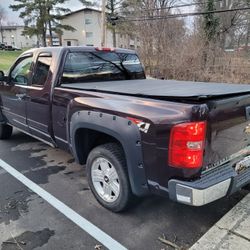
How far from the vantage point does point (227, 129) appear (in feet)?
8.86

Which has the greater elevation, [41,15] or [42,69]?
[41,15]

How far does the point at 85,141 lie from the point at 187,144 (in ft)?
5.03

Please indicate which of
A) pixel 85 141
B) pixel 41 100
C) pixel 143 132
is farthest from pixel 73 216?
pixel 41 100

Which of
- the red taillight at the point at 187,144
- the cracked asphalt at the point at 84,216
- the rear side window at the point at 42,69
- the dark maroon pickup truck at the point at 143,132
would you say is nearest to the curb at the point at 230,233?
the cracked asphalt at the point at 84,216

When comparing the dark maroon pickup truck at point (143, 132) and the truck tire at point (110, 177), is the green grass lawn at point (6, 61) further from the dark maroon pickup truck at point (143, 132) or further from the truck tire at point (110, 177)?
the truck tire at point (110, 177)

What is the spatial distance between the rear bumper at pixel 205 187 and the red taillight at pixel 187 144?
6.0 inches

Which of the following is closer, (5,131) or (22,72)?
(22,72)

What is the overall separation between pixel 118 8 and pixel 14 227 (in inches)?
1143

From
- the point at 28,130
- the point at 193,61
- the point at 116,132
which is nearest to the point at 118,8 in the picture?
the point at 193,61

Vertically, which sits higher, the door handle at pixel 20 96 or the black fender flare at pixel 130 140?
the door handle at pixel 20 96

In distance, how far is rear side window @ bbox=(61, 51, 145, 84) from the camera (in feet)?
13.5

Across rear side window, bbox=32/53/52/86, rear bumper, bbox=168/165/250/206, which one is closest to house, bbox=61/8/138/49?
rear side window, bbox=32/53/52/86

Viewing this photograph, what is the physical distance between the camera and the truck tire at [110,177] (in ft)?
10.1

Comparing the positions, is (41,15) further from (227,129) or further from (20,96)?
(227,129)
